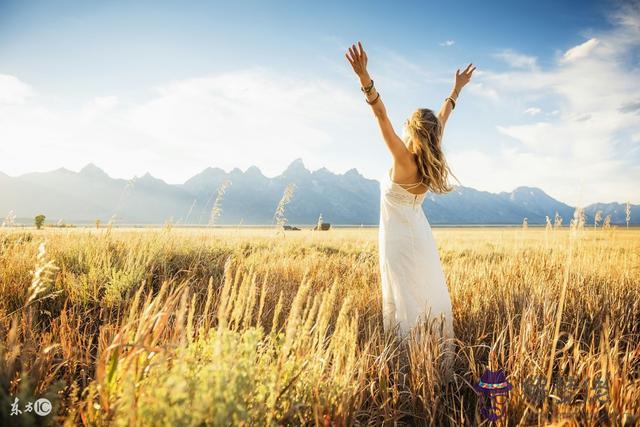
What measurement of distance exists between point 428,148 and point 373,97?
27.9 inches

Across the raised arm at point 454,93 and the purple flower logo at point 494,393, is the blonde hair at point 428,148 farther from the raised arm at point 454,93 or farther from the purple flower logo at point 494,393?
the purple flower logo at point 494,393

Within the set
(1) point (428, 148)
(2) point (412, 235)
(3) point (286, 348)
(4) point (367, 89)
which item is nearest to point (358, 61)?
(4) point (367, 89)

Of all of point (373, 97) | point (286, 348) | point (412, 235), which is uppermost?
point (373, 97)

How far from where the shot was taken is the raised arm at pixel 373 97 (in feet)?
9.62

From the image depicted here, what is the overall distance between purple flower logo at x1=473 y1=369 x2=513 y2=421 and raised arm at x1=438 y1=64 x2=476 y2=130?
2987mm

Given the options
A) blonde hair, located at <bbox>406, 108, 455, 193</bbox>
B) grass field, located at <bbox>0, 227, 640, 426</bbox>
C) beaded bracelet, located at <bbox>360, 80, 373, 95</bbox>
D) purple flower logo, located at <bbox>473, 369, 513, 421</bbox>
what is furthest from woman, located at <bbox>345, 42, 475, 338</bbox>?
purple flower logo, located at <bbox>473, 369, 513, 421</bbox>

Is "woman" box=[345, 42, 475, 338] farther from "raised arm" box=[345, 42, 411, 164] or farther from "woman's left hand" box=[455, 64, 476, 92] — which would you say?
"woman's left hand" box=[455, 64, 476, 92]

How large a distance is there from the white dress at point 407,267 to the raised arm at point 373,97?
0.46 metres

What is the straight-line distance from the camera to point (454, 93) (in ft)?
14.6

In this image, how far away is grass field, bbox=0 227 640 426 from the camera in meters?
1.33

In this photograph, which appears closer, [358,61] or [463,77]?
[358,61]

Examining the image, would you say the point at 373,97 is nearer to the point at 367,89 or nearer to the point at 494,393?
the point at 367,89

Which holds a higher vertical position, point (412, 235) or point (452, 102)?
point (452, 102)

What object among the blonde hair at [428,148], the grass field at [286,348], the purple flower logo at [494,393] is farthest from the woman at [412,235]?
the purple flower logo at [494,393]
